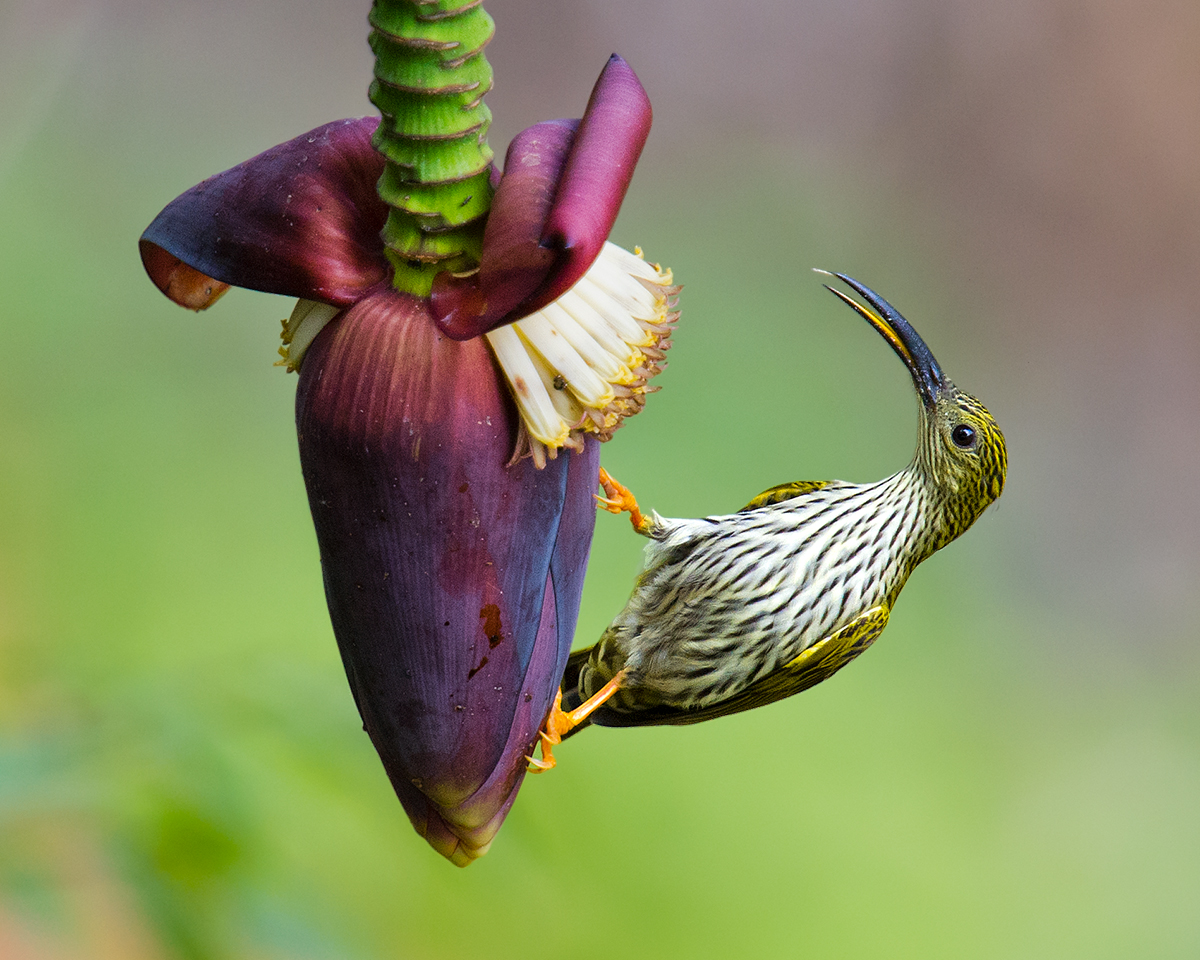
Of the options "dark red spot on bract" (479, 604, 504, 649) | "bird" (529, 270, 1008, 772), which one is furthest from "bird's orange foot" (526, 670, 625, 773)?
"dark red spot on bract" (479, 604, 504, 649)

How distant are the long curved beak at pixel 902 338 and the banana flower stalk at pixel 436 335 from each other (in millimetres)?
156

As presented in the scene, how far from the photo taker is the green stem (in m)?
0.21

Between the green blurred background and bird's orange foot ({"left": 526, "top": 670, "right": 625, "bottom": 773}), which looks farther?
the green blurred background

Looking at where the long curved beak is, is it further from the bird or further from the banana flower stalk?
the banana flower stalk

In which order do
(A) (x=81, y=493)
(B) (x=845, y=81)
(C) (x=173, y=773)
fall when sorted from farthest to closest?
(B) (x=845, y=81) < (A) (x=81, y=493) < (C) (x=173, y=773)

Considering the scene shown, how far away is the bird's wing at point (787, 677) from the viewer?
0.56m

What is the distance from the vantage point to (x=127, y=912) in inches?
24.1

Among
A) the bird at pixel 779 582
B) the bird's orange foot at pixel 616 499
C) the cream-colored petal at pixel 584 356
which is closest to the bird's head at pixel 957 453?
the bird at pixel 779 582

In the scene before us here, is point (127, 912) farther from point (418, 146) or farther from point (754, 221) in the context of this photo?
point (754, 221)

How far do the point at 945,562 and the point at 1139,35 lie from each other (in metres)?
0.46

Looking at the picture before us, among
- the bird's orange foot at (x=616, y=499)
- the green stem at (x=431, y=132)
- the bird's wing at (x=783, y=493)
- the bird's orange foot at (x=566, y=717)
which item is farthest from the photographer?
the bird's wing at (x=783, y=493)

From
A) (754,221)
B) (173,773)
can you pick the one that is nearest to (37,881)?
(173,773)

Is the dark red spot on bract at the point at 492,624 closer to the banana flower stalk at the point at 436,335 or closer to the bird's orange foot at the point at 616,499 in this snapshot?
the banana flower stalk at the point at 436,335

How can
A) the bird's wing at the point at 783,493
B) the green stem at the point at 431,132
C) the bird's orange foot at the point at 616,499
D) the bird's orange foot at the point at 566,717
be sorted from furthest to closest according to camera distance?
1. the bird's wing at the point at 783,493
2. the bird's orange foot at the point at 616,499
3. the bird's orange foot at the point at 566,717
4. the green stem at the point at 431,132
